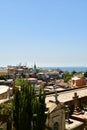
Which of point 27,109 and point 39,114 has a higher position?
point 27,109

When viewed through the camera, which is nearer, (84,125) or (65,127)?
(65,127)

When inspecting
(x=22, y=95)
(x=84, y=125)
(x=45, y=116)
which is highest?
(x=22, y=95)

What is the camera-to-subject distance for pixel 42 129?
19.7 metres

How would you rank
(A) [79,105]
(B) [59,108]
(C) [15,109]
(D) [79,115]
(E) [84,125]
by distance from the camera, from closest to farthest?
(C) [15,109] < (B) [59,108] < (E) [84,125] < (D) [79,115] < (A) [79,105]

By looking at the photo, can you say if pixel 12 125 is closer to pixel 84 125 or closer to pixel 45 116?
pixel 45 116

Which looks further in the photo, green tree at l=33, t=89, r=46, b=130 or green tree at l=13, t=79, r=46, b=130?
green tree at l=33, t=89, r=46, b=130

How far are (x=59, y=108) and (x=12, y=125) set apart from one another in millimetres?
4734

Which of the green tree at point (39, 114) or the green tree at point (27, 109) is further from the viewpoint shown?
the green tree at point (39, 114)

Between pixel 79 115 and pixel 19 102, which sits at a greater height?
pixel 19 102

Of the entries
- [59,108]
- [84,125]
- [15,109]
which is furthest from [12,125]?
[84,125]

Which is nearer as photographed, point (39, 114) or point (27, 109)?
point (27, 109)

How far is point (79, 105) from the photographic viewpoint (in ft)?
100

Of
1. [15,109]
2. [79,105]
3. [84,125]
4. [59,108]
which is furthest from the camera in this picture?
[79,105]

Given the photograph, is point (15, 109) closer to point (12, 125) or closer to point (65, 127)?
point (12, 125)
